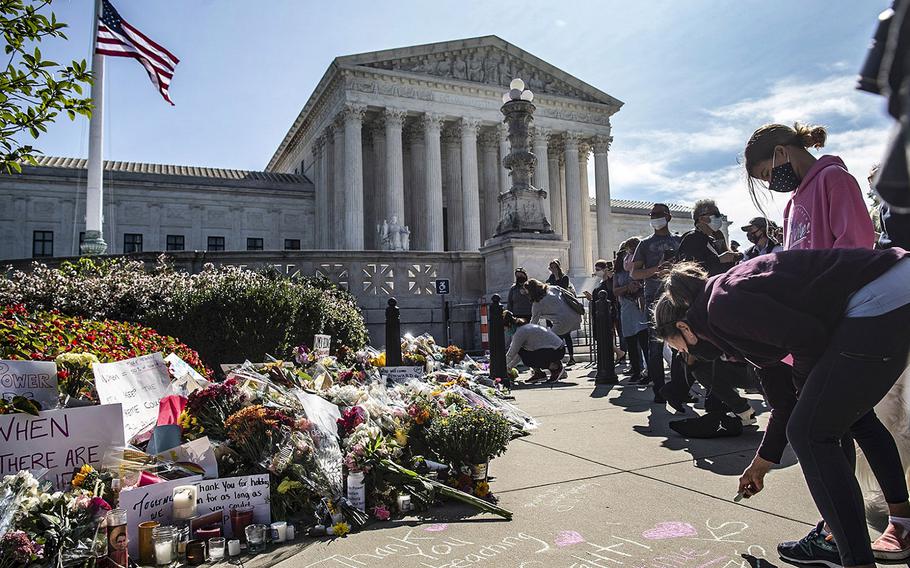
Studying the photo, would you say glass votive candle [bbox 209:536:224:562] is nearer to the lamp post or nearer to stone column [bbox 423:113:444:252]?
the lamp post

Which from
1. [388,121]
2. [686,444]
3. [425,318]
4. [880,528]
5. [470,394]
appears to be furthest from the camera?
[388,121]

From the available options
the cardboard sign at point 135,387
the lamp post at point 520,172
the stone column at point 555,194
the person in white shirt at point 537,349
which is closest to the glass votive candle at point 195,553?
the cardboard sign at point 135,387

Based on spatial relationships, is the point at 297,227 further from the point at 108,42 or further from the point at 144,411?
the point at 144,411

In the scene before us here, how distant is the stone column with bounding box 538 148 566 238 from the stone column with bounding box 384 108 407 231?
12.7m

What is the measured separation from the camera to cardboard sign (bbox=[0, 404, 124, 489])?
141 inches

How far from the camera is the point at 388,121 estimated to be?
40.8 metres

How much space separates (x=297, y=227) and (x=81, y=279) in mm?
36410

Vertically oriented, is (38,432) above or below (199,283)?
below

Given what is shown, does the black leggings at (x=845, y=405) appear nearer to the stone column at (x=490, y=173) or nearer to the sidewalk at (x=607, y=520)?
the sidewalk at (x=607, y=520)

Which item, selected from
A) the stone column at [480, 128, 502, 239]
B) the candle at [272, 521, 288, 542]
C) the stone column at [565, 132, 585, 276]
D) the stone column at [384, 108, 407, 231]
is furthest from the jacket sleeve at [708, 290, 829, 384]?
the stone column at [480, 128, 502, 239]

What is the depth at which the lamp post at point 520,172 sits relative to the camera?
14.2 meters

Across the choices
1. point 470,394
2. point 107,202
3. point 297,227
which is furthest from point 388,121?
point 470,394

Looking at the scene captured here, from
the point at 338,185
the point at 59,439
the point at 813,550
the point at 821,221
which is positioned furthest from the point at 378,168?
the point at 813,550

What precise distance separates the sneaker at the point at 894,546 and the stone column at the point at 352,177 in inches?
1458
